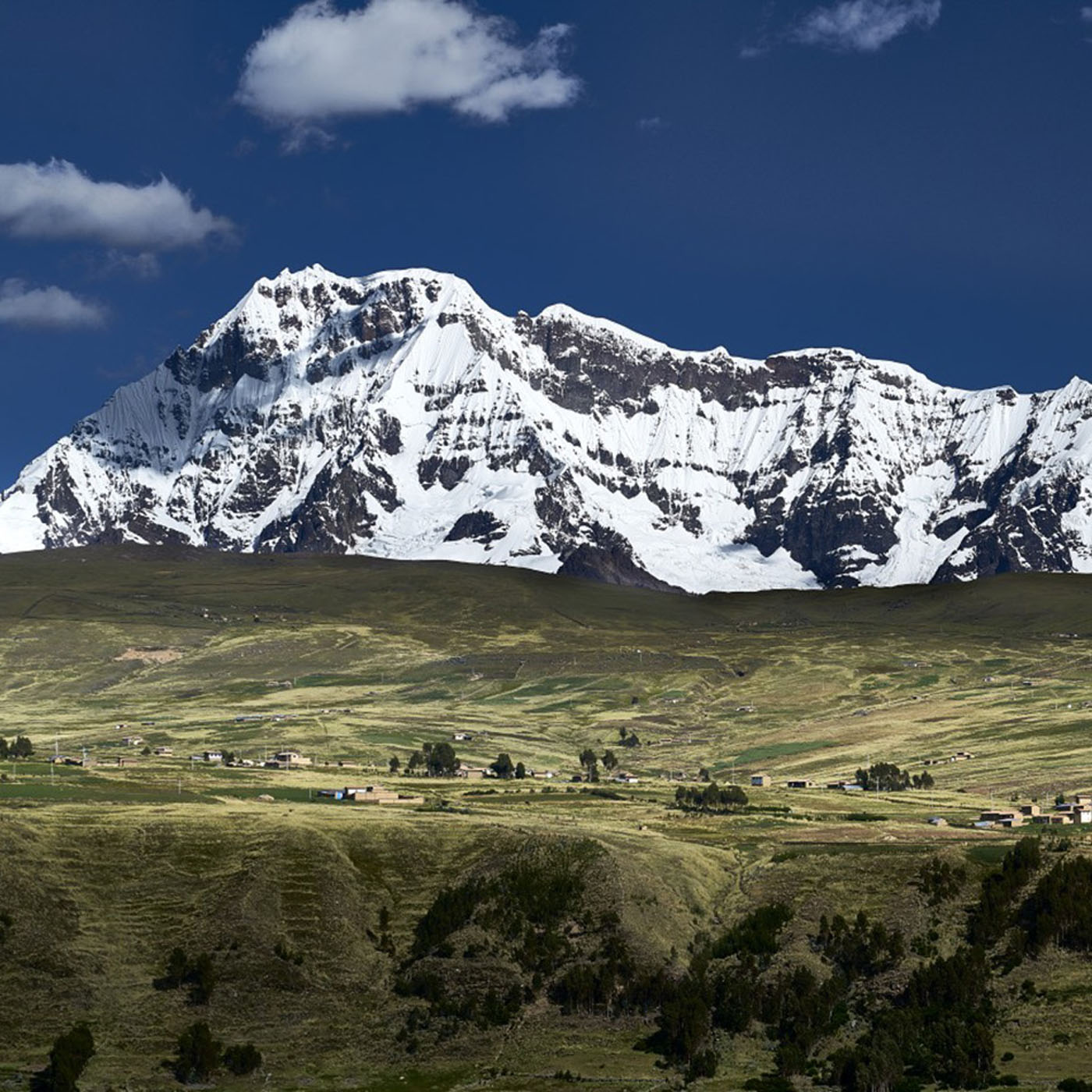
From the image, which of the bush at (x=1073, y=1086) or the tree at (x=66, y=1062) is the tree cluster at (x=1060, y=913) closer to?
the bush at (x=1073, y=1086)

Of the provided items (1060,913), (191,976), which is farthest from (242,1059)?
(1060,913)

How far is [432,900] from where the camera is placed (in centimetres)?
17062

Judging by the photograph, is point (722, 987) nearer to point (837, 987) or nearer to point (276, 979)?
point (837, 987)

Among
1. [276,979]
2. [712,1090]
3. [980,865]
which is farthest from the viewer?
[980,865]

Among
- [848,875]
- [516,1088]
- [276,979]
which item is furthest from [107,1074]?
[848,875]

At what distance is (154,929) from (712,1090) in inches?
2158

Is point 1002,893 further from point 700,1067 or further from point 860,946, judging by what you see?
point 700,1067

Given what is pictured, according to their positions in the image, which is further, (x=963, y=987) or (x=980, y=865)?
(x=980, y=865)

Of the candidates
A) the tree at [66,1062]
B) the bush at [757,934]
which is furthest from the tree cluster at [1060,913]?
the tree at [66,1062]

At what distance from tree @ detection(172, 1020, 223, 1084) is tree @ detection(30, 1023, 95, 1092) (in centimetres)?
690

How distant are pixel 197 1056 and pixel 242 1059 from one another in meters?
3.48

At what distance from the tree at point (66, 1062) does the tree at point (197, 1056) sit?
690 centimetres

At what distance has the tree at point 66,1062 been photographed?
445 ft

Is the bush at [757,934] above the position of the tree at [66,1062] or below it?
above
